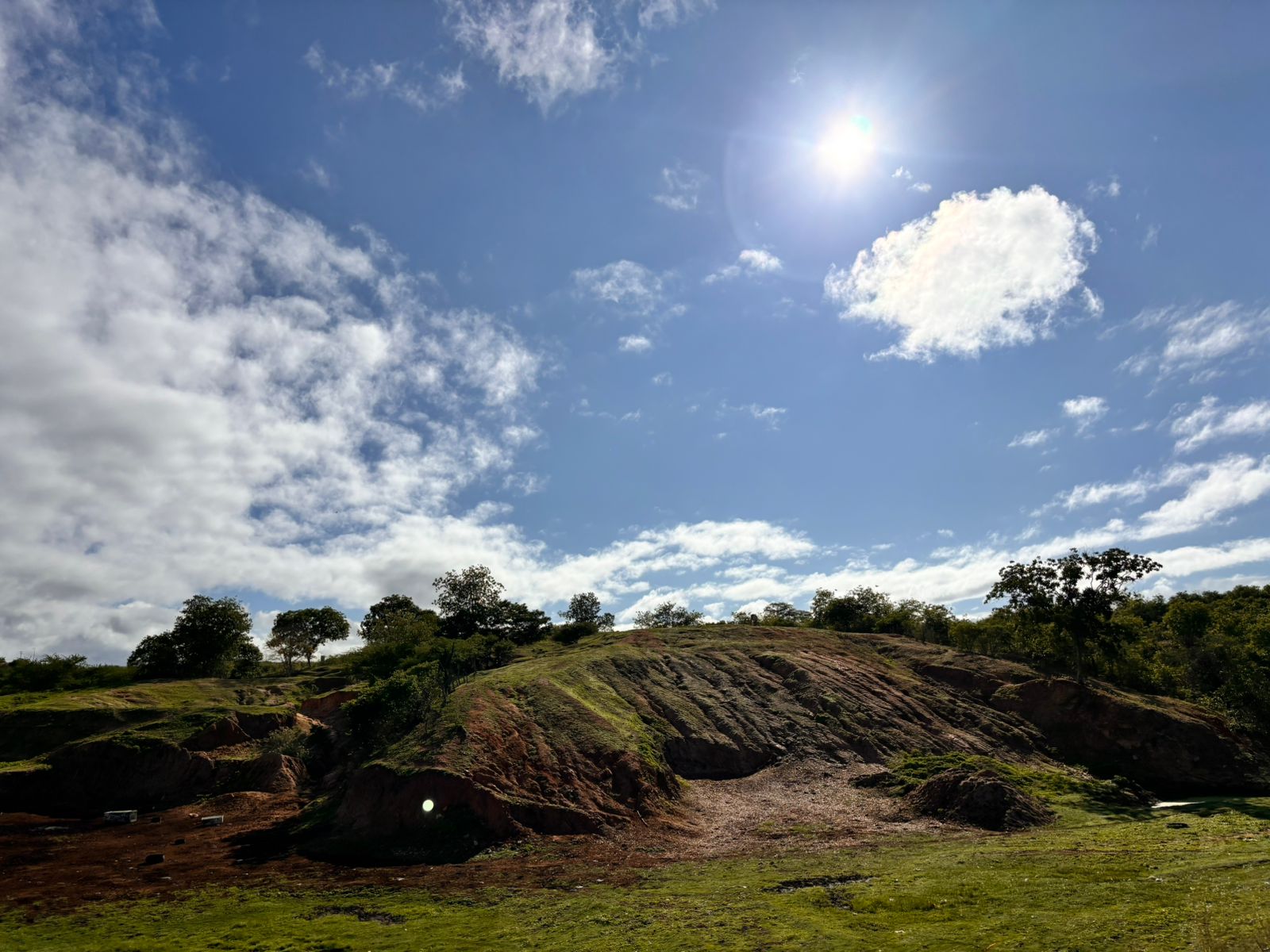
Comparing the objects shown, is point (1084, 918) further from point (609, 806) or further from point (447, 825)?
point (447, 825)

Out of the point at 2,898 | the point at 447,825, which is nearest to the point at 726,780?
the point at 447,825

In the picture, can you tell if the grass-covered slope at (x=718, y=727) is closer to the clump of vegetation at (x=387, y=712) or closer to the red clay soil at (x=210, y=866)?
the clump of vegetation at (x=387, y=712)

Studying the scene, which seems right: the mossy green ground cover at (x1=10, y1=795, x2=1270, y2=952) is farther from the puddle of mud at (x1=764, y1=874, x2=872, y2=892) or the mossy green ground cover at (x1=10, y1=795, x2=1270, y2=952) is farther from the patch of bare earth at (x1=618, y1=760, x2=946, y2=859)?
the patch of bare earth at (x1=618, y1=760, x2=946, y2=859)

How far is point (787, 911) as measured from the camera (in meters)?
22.7

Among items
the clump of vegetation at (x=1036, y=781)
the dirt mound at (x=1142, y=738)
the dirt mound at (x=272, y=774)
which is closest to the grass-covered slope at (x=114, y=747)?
the dirt mound at (x=272, y=774)

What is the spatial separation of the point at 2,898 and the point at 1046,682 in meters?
77.4

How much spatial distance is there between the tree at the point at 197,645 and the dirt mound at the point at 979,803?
330 ft

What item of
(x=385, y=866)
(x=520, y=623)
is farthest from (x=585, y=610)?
(x=385, y=866)

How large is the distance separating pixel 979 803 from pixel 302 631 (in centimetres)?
11870

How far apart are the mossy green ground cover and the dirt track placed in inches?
103

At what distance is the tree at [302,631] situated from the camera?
122 m

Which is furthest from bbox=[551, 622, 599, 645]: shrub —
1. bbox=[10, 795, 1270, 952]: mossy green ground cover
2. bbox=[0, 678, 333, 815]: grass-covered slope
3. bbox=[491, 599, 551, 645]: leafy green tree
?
bbox=[10, 795, 1270, 952]: mossy green ground cover

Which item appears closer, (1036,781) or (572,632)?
(1036,781)

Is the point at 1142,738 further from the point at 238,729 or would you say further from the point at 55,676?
the point at 55,676
